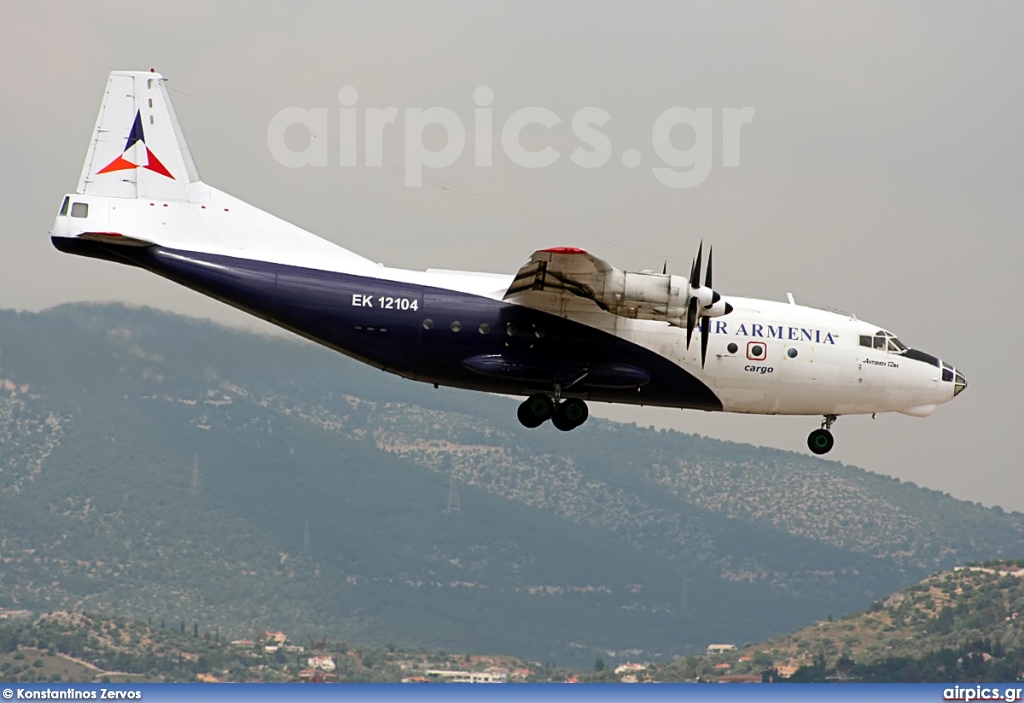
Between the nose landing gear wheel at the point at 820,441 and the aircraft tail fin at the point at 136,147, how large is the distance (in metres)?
15.8

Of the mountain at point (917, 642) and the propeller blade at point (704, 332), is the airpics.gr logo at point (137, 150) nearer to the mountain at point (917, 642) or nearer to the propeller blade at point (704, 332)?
the propeller blade at point (704, 332)

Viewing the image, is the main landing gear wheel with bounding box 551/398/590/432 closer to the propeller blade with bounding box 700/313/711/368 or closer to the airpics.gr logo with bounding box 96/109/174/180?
the propeller blade with bounding box 700/313/711/368

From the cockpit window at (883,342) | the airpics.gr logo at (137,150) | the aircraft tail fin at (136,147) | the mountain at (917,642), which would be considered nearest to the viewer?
the aircraft tail fin at (136,147)

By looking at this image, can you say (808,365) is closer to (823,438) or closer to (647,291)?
(823,438)

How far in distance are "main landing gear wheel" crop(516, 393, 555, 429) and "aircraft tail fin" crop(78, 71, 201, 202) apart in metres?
9.23

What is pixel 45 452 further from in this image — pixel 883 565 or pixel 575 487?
pixel 883 565

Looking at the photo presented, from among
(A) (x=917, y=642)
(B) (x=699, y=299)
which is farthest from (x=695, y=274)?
(A) (x=917, y=642)

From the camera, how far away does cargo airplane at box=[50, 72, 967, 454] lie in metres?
33.5

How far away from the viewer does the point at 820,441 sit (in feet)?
121

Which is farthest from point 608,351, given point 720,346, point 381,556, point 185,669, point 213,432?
point 213,432

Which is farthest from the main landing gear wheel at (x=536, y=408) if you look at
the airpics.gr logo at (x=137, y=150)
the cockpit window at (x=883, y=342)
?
the airpics.gr logo at (x=137, y=150)

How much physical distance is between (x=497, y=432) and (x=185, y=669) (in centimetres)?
3097

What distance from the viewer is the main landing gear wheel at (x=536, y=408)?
113ft

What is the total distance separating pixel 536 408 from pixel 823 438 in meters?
7.34
